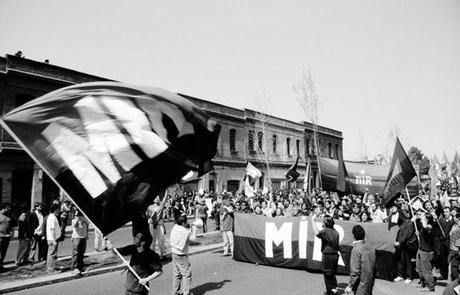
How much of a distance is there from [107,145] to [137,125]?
0.43m

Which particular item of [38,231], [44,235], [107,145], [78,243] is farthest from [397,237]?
[38,231]

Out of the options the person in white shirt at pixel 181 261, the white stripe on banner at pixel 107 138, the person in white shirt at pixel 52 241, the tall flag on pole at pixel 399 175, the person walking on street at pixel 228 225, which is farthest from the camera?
the person walking on street at pixel 228 225

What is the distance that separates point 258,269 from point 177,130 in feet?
21.9

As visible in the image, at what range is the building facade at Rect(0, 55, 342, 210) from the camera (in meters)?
19.8

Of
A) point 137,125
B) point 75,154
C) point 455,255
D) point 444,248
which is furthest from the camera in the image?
point 444,248

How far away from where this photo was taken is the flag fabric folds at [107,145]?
12.3ft

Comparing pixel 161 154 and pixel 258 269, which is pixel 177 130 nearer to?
pixel 161 154

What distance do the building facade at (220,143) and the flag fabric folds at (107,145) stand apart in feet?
54.5

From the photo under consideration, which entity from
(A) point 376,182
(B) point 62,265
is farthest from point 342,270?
(A) point 376,182

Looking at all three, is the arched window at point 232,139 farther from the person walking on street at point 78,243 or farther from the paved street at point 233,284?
the person walking on street at point 78,243

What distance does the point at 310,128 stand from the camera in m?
46.7

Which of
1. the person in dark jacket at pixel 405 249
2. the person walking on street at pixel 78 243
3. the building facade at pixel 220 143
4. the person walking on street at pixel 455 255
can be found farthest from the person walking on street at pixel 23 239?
the person walking on street at pixel 455 255

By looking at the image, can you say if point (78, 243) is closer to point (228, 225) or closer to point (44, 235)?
point (44, 235)

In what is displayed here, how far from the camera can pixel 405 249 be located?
8375mm
